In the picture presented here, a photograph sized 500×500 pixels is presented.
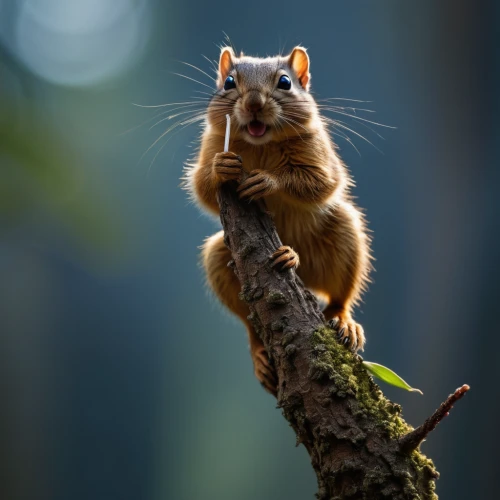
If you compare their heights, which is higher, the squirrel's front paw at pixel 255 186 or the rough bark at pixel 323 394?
the squirrel's front paw at pixel 255 186

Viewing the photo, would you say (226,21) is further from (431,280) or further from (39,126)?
(431,280)

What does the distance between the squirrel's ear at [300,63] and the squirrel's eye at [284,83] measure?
6.0 inches

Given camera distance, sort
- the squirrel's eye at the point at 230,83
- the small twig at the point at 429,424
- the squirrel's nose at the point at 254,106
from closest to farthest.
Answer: the small twig at the point at 429,424
the squirrel's nose at the point at 254,106
the squirrel's eye at the point at 230,83

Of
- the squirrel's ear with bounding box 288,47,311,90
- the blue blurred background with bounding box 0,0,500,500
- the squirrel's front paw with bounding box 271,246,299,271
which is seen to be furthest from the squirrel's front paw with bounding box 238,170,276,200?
the blue blurred background with bounding box 0,0,500,500

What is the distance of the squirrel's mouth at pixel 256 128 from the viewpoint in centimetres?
149

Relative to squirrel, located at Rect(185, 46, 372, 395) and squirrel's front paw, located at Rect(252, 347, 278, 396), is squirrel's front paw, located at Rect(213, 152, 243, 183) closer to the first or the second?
squirrel, located at Rect(185, 46, 372, 395)

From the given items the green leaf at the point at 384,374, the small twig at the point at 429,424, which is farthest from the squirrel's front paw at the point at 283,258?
the small twig at the point at 429,424

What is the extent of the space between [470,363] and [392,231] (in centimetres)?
81

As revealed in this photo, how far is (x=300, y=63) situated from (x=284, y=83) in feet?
0.66

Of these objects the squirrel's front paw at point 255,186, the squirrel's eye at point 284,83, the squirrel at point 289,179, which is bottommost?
the squirrel's front paw at point 255,186

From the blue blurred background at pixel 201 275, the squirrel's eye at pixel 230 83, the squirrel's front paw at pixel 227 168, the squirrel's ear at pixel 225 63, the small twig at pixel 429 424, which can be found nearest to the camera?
the small twig at pixel 429 424

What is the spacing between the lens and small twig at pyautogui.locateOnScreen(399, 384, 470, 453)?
3.09 ft

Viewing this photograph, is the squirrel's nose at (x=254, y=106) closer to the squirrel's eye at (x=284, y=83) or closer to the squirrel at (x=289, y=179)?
the squirrel at (x=289, y=179)

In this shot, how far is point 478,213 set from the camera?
304 cm
